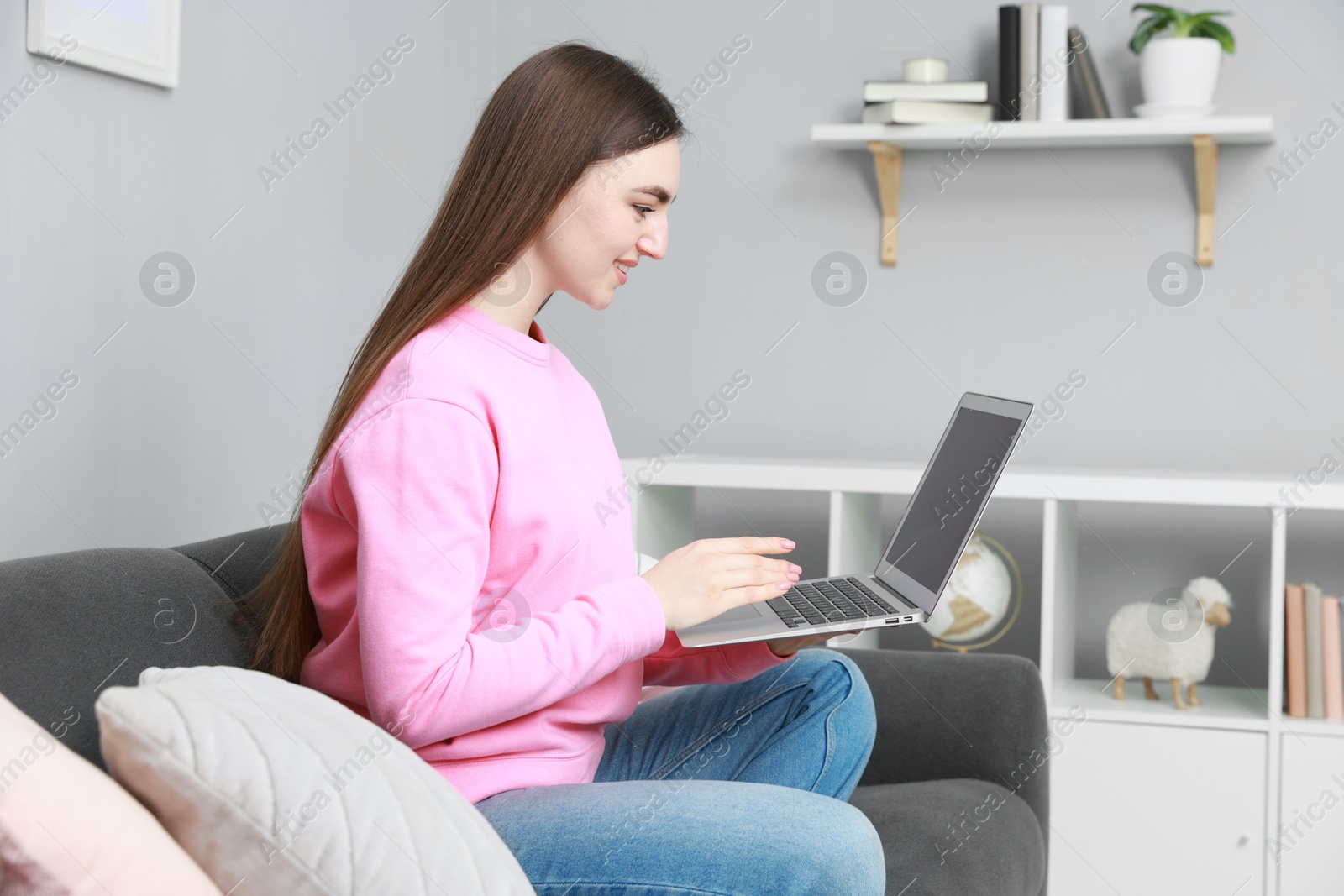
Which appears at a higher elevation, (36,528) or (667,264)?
(667,264)

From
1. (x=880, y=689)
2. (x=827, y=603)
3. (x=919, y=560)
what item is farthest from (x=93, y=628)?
(x=880, y=689)

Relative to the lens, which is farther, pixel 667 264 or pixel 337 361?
pixel 667 264

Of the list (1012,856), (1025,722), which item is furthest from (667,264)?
(1012,856)

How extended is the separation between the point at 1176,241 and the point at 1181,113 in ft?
0.79

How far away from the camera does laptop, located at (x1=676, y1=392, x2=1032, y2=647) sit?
106 centimetres

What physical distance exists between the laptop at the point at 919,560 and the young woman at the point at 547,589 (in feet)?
0.15

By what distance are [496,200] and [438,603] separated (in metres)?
0.37

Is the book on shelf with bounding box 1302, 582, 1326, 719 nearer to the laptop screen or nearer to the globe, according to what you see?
the globe

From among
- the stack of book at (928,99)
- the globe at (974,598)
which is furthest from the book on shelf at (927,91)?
the globe at (974,598)

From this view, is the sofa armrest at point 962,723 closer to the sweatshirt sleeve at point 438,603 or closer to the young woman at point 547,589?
the young woman at point 547,589

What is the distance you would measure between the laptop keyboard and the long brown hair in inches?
16.4

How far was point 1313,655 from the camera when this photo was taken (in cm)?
182

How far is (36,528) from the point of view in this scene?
134 centimetres

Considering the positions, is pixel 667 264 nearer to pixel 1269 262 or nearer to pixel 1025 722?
pixel 1269 262
